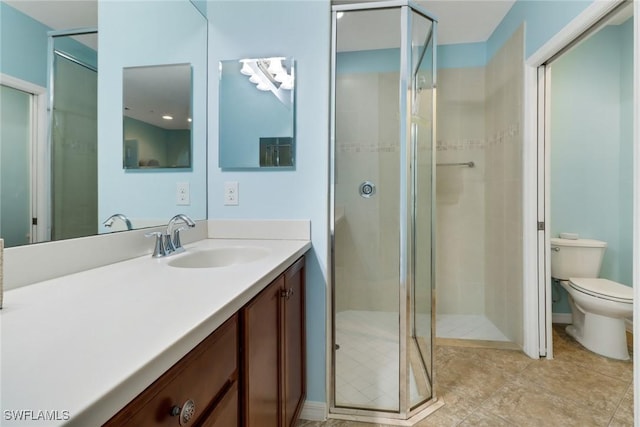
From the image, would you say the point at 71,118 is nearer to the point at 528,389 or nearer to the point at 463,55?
the point at 528,389

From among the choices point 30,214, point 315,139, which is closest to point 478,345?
point 315,139

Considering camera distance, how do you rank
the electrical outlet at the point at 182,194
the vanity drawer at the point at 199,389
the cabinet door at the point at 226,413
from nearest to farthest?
the vanity drawer at the point at 199,389 → the cabinet door at the point at 226,413 → the electrical outlet at the point at 182,194

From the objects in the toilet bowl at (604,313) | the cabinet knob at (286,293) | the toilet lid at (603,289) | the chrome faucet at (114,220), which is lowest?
the toilet bowl at (604,313)

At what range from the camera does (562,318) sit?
2.56 metres

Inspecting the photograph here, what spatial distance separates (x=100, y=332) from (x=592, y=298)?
269 centimetres

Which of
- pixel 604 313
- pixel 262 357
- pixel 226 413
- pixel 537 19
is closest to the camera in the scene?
pixel 226 413

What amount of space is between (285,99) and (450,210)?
6.16 ft

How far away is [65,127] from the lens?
839 millimetres

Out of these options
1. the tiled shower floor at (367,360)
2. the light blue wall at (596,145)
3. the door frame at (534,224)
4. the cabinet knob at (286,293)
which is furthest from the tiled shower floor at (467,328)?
the cabinet knob at (286,293)

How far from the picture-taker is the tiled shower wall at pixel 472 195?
239 centimetres

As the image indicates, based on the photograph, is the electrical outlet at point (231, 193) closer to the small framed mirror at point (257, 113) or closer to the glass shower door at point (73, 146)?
the small framed mirror at point (257, 113)

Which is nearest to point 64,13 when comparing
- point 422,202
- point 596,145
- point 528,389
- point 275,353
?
point 275,353

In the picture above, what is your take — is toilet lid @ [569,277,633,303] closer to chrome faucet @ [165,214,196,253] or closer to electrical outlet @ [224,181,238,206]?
electrical outlet @ [224,181,238,206]

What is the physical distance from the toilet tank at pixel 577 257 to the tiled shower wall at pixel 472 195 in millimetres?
442
